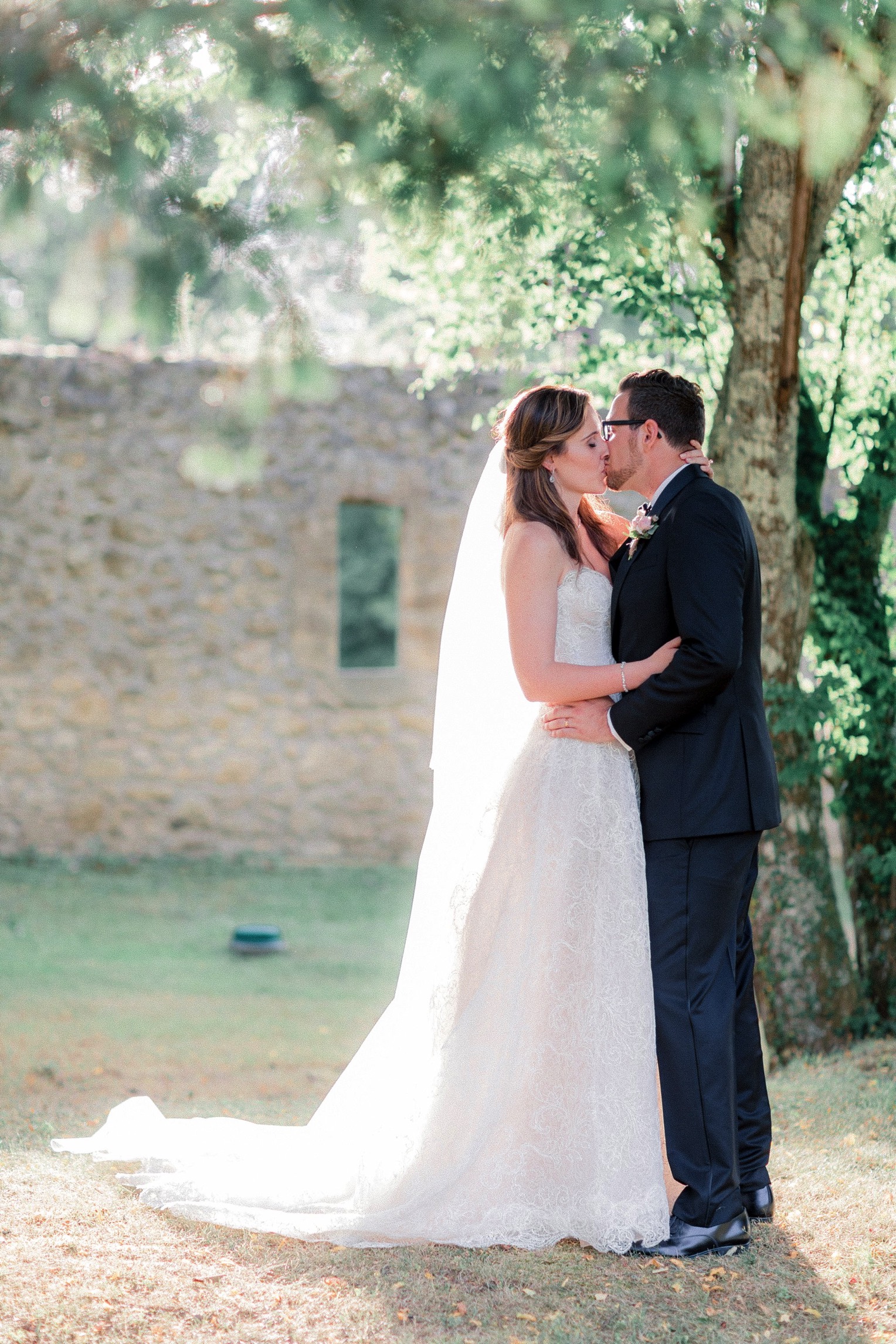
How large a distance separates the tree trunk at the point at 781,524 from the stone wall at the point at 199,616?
4491 millimetres

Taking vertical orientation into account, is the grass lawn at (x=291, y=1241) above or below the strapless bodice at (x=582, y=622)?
below

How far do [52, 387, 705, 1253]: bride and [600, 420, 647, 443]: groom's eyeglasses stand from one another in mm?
31

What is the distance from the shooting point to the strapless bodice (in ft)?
10.2

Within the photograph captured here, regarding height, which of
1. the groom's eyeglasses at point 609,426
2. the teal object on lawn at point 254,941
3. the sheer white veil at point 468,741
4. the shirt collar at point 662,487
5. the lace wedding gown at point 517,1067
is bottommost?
the teal object on lawn at point 254,941

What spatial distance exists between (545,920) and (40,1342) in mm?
1341

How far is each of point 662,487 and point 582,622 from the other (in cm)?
37

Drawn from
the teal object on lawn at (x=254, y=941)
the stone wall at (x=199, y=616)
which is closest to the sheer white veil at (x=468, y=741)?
the teal object on lawn at (x=254, y=941)

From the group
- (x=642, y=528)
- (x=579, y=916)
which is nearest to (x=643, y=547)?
(x=642, y=528)

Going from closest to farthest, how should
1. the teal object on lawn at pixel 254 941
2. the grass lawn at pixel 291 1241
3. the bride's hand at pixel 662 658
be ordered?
the grass lawn at pixel 291 1241, the bride's hand at pixel 662 658, the teal object on lawn at pixel 254 941

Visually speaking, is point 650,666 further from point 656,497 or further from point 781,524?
point 781,524

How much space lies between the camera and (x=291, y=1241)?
2.88 metres

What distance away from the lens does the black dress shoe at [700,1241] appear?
281 centimetres

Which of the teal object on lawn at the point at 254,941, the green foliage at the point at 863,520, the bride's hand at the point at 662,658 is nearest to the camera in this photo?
the bride's hand at the point at 662,658

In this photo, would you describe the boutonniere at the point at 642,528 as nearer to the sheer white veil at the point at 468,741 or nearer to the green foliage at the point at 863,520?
the sheer white veil at the point at 468,741
